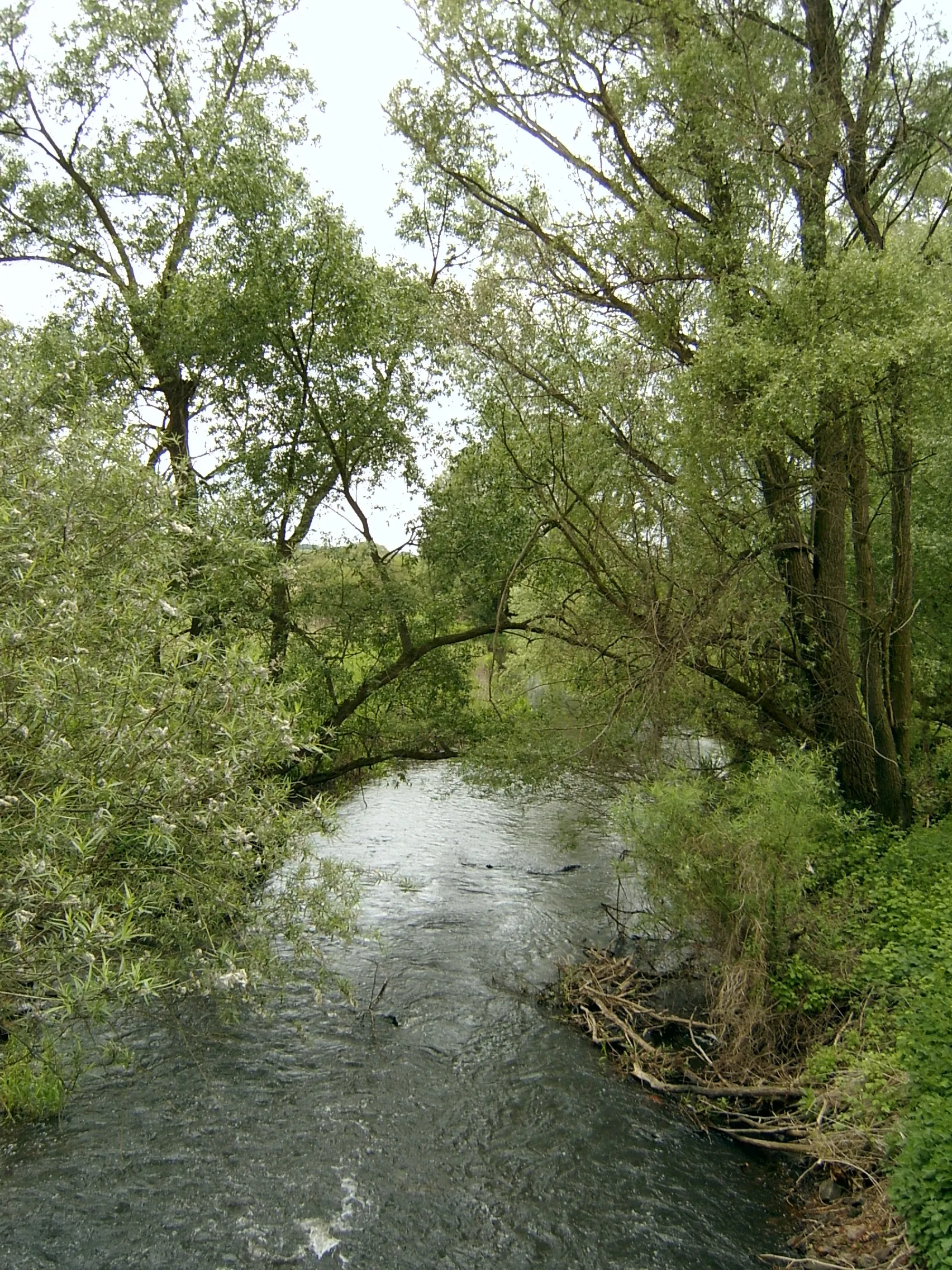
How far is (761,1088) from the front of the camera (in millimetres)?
9625

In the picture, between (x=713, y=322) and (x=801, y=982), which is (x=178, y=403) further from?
(x=801, y=982)

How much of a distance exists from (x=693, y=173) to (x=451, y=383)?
5510mm

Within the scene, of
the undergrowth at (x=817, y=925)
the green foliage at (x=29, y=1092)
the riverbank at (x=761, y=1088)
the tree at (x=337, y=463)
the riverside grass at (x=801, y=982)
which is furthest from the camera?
the tree at (x=337, y=463)

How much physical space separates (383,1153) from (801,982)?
487 cm

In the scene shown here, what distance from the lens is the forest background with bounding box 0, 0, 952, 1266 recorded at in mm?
7035

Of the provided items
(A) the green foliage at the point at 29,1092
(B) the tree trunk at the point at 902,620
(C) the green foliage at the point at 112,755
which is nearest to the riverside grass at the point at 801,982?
(B) the tree trunk at the point at 902,620

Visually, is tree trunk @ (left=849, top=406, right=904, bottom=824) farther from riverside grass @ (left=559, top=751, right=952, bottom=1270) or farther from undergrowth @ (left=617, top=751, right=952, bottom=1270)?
undergrowth @ (left=617, top=751, right=952, bottom=1270)

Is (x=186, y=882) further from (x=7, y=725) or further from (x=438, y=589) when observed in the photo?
(x=438, y=589)

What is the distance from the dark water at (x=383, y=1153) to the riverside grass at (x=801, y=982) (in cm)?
60

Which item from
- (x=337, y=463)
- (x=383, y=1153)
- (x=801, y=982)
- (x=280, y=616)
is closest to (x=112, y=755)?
(x=383, y=1153)

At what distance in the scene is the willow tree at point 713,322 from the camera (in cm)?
1306

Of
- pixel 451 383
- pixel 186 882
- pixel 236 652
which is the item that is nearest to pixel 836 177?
pixel 451 383

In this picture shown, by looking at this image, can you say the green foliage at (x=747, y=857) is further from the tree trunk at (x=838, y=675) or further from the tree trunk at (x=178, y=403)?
the tree trunk at (x=178, y=403)

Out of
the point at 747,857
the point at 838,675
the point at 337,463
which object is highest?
the point at 337,463
